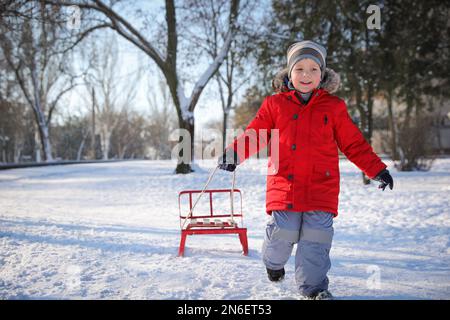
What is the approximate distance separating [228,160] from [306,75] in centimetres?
82

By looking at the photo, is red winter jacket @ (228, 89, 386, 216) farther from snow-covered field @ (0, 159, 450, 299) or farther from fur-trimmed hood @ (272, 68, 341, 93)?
snow-covered field @ (0, 159, 450, 299)

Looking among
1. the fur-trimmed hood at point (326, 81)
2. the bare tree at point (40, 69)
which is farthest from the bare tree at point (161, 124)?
the fur-trimmed hood at point (326, 81)

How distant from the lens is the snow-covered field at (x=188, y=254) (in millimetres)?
2703

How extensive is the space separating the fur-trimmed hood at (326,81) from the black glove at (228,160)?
24.7 inches

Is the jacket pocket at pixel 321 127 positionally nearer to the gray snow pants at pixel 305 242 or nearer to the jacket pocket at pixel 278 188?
the jacket pocket at pixel 278 188

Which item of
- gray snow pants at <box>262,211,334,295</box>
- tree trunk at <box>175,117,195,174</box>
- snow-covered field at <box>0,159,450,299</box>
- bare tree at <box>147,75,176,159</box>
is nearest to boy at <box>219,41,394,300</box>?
gray snow pants at <box>262,211,334,295</box>

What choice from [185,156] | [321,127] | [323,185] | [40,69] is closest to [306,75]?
[321,127]

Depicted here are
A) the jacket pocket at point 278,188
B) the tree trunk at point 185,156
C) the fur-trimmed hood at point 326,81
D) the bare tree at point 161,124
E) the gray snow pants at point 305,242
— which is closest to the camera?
the gray snow pants at point 305,242

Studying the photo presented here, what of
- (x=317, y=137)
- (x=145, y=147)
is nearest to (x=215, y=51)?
(x=317, y=137)

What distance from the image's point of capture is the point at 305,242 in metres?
2.56

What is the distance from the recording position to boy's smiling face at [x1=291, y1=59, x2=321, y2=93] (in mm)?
2688

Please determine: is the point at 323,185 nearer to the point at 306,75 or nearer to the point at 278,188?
the point at 278,188

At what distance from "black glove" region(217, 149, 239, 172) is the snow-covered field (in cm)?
87
